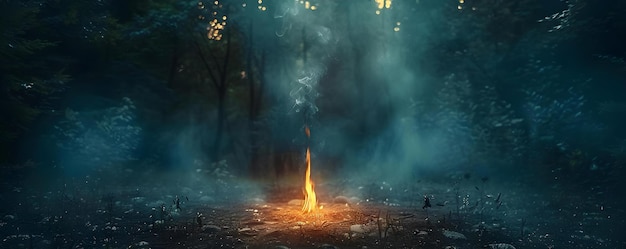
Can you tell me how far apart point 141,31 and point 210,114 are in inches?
126

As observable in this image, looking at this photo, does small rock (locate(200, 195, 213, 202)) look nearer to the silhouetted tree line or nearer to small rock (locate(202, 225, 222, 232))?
small rock (locate(202, 225, 222, 232))

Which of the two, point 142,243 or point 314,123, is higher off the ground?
point 314,123

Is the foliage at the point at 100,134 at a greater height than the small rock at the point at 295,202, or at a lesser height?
greater

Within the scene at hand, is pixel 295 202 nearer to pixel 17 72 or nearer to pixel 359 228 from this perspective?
pixel 359 228

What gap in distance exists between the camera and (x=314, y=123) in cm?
1277

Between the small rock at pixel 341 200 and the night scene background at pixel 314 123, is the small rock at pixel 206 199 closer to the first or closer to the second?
the night scene background at pixel 314 123

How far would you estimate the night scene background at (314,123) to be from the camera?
227 inches

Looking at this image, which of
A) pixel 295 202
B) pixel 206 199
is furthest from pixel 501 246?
pixel 206 199

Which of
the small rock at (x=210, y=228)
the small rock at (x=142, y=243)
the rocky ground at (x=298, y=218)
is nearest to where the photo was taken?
the small rock at (x=142, y=243)

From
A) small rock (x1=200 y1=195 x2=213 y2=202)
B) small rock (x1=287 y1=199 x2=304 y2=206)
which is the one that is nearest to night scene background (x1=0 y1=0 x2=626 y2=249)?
small rock (x1=200 y1=195 x2=213 y2=202)

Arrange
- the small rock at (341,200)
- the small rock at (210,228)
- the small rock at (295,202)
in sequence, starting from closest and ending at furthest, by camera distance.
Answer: the small rock at (210,228) → the small rock at (295,202) → the small rock at (341,200)

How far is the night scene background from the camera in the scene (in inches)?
227

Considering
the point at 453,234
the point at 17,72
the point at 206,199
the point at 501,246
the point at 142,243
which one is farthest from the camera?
the point at 206,199

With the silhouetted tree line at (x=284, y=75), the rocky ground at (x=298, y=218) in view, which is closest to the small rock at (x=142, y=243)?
the rocky ground at (x=298, y=218)
